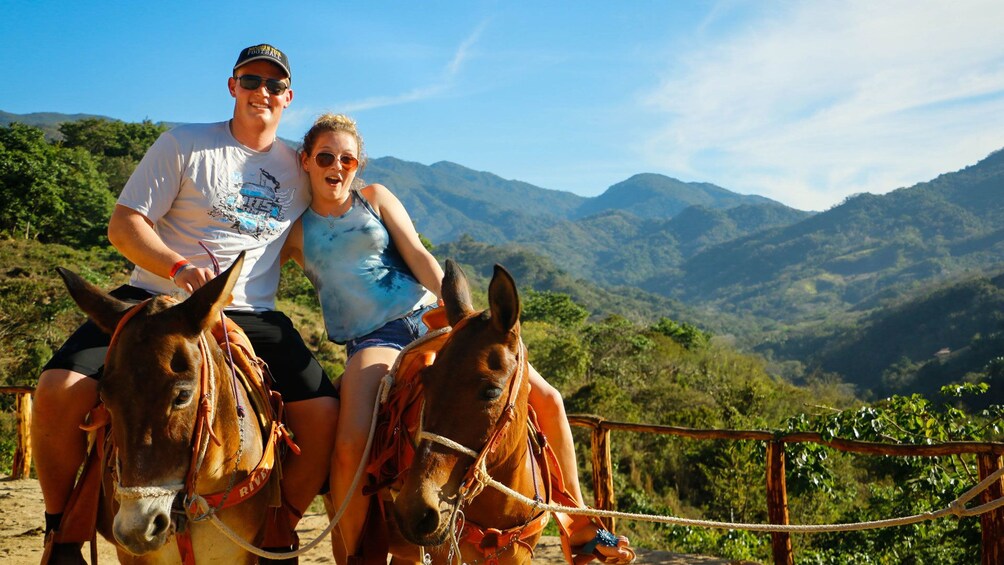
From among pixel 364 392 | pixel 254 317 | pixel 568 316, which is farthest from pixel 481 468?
pixel 568 316

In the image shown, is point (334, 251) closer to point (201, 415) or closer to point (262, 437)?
point (262, 437)

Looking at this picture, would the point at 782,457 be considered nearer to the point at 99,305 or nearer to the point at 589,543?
the point at 589,543

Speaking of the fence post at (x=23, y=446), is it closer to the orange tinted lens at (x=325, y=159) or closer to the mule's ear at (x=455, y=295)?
the orange tinted lens at (x=325, y=159)

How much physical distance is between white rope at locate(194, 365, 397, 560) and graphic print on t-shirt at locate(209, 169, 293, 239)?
36.7 inches

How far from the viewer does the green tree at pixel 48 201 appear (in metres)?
31.7

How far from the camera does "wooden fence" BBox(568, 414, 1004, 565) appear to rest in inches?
192

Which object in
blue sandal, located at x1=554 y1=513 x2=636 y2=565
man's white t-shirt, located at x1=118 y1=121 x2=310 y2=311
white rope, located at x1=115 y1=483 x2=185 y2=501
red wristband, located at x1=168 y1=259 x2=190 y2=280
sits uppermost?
man's white t-shirt, located at x1=118 y1=121 x2=310 y2=311

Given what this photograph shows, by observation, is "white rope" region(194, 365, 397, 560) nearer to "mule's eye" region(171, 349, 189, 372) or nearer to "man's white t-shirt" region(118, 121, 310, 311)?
"mule's eye" region(171, 349, 189, 372)

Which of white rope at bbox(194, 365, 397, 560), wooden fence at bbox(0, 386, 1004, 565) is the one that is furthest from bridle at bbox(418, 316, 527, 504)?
wooden fence at bbox(0, 386, 1004, 565)

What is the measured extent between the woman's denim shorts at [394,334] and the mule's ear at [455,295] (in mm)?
570

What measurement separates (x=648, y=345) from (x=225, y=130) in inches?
1229

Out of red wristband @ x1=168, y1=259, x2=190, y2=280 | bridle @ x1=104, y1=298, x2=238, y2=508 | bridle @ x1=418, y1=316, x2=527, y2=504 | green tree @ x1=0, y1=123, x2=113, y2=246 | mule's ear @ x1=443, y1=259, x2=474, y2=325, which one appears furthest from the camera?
green tree @ x1=0, y1=123, x2=113, y2=246

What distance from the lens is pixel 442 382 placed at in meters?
2.52

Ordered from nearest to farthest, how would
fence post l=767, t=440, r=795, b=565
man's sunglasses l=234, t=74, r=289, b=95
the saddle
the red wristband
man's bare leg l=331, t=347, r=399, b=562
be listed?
1. the saddle
2. the red wristband
3. man's bare leg l=331, t=347, r=399, b=562
4. man's sunglasses l=234, t=74, r=289, b=95
5. fence post l=767, t=440, r=795, b=565
